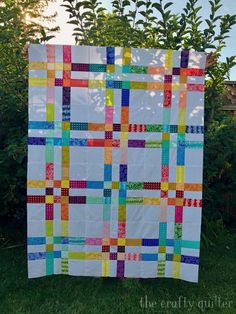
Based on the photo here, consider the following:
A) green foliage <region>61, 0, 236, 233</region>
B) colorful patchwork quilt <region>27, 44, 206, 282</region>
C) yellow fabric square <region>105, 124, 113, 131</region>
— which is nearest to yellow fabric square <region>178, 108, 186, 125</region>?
colorful patchwork quilt <region>27, 44, 206, 282</region>

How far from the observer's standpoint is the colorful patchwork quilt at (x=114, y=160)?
2.49 metres

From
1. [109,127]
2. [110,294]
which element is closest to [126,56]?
[109,127]

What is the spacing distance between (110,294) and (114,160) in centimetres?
99

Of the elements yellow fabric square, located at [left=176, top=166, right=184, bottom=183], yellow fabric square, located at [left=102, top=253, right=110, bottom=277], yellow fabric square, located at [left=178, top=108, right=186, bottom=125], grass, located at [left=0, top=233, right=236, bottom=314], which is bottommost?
grass, located at [left=0, top=233, right=236, bottom=314]

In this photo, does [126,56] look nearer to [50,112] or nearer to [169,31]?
[50,112]

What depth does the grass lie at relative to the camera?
101 inches

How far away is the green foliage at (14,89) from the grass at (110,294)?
760 millimetres

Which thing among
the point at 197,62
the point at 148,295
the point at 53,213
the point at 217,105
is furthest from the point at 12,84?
the point at 148,295

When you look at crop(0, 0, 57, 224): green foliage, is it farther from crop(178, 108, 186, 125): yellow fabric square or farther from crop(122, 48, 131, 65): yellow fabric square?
crop(178, 108, 186, 125): yellow fabric square

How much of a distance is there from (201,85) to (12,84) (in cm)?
159

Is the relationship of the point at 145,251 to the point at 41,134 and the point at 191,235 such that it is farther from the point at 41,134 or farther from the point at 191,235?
the point at 41,134

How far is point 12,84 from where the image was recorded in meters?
3.21

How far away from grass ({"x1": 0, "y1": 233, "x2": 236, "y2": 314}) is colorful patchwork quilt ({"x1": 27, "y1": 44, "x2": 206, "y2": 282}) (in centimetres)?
22

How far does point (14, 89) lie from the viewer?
3.19m
